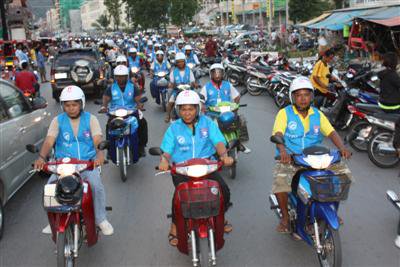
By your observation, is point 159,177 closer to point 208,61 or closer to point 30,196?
point 30,196

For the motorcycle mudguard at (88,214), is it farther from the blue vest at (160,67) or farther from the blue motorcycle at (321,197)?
the blue vest at (160,67)

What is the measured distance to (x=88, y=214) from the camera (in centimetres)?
434

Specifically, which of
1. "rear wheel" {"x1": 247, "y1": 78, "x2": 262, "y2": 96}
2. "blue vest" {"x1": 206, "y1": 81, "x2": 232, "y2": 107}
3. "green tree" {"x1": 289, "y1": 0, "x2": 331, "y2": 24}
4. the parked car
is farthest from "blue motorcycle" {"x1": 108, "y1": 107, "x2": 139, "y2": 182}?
"green tree" {"x1": 289, "y1": 0, "x2": 331, "y2": 24}

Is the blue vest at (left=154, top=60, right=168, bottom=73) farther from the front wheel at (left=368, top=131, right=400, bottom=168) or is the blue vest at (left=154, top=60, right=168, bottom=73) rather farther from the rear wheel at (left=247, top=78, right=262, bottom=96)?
the front wheel at (left=368, top=131, right=400, bottom=168)

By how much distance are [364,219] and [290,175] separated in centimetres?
144

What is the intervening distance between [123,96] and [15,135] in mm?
2222

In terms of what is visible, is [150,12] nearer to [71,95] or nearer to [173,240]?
[71,95]

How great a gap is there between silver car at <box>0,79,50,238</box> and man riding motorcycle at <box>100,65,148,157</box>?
1141 mm

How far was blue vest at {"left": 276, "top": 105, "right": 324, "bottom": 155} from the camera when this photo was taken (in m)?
4.62

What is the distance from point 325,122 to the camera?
15.3 feet

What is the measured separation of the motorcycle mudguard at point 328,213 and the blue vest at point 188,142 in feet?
3.59

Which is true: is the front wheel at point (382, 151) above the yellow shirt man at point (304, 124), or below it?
below

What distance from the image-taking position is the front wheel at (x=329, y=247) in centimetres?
390

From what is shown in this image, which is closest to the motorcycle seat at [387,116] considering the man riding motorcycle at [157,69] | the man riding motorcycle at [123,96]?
the man riding motorcycle at [123,96]
